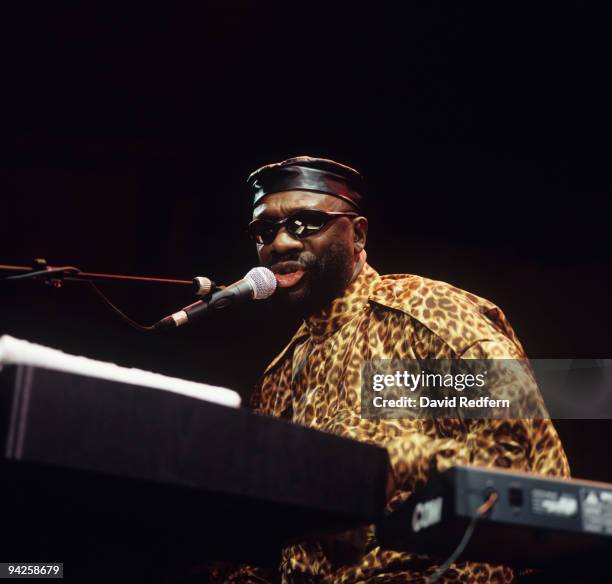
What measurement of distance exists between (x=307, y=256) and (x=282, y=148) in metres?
1.15

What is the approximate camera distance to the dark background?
3271 millimetres

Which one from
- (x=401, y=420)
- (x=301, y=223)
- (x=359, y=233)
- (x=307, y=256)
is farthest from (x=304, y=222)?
(x=401, y=420)

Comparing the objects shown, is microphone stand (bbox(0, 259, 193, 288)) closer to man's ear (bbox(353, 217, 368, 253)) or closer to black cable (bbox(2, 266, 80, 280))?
black cable (bbox(2, 266, 80, 280))

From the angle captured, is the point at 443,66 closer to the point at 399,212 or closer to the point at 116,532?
the point at 399,212

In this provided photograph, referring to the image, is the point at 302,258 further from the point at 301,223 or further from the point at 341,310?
the point at 341,310

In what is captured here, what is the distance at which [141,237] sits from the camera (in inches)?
149

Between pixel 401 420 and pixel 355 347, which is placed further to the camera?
pixel 355 347

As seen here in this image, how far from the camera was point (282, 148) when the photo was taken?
376 cm

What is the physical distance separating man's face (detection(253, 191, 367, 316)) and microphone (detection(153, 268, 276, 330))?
18.6 inches

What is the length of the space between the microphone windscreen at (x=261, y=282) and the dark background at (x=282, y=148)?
132cm

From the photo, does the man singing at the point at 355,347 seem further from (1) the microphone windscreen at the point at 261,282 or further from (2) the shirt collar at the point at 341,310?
(1) the microphone windscreen at the point at 261,282

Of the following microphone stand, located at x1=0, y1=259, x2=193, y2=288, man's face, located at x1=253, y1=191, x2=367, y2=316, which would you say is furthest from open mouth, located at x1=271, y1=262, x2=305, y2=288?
microphone stand, located at x1=0, y1=259, x2=193, y2=288

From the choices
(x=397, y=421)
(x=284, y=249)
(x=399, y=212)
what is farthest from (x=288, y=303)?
(x=399, y=212)

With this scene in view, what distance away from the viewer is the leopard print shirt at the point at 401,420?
2.03 metres
